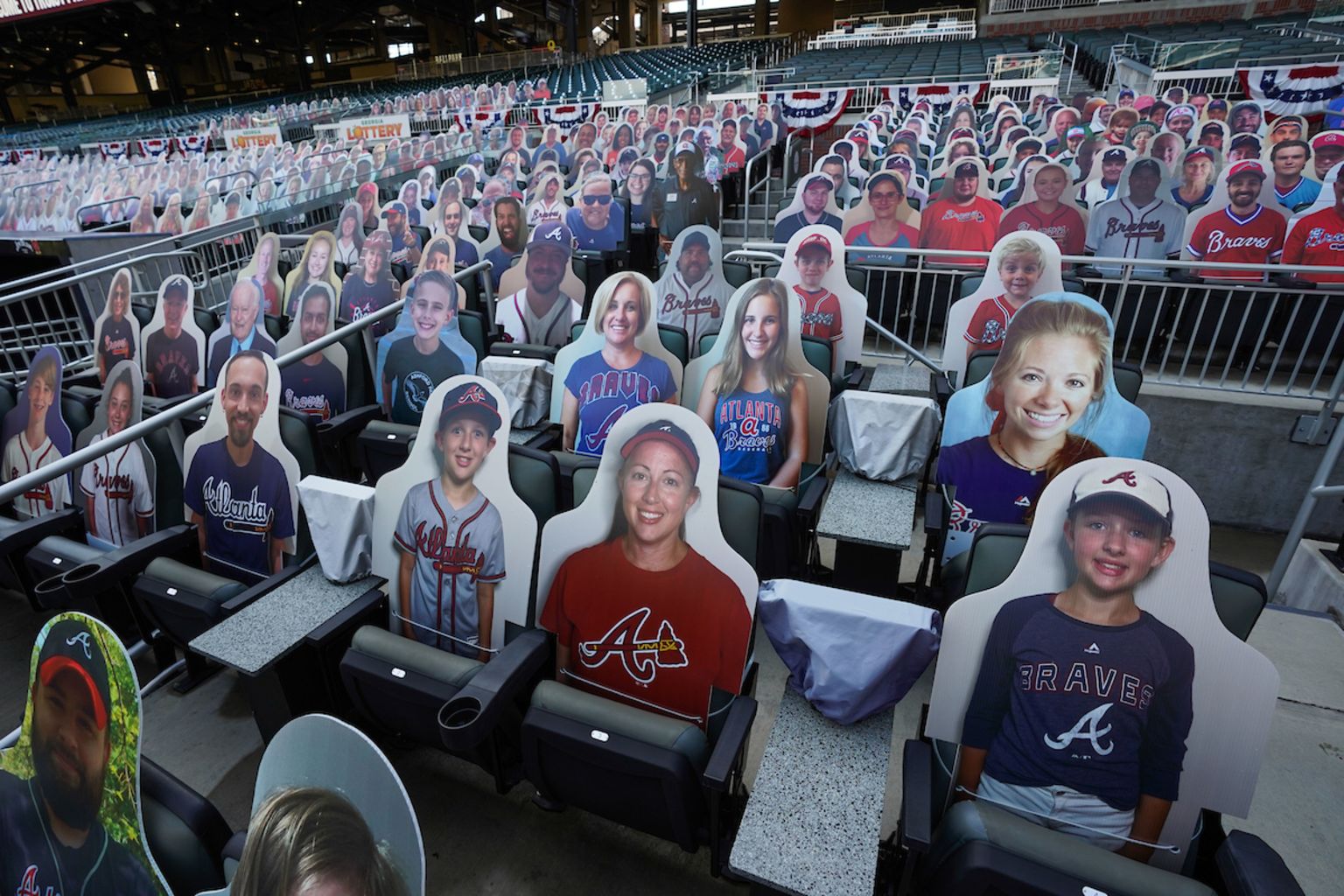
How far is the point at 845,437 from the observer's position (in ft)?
9.36

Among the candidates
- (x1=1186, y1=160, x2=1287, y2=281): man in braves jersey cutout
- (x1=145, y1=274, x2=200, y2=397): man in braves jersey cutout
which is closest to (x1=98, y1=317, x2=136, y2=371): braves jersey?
(x1=145, y1=274, x2=200, y2=397): man in braves jersey cutout

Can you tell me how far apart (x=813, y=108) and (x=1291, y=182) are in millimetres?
9123

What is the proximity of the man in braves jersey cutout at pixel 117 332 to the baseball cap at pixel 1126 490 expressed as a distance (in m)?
5.57

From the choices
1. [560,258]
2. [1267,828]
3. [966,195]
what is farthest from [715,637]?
[966,195]

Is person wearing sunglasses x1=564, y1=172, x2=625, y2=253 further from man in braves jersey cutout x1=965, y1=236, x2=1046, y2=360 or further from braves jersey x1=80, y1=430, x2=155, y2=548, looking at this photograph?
braves jersey x1=80, y1=430, x2=155, y2=548

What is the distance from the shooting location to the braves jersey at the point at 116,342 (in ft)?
15.2

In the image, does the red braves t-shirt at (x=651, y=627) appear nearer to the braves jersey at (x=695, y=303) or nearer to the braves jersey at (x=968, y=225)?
the braves jersey at (x=695, y=303)

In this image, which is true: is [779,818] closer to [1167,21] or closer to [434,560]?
[434,560]

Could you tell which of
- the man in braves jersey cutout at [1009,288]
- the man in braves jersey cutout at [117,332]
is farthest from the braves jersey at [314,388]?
the man in braves jersey cutout at [1009,288]

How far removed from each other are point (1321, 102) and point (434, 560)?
13.6 meters

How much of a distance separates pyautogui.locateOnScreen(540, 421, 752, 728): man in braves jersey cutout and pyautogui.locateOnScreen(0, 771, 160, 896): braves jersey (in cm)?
119

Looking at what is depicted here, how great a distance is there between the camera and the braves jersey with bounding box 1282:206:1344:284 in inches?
163

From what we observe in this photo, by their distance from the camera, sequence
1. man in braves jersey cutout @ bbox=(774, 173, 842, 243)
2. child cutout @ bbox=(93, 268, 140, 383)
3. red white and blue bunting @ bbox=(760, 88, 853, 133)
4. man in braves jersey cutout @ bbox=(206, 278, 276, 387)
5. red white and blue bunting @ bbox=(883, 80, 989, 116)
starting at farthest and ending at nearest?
red white and blue bunting @ bbox=(760, 88, 853, 133) → red white and blue bunting @ bbox=(883, 80, 989, 116) → man in braves jersey cutout @ bbox=(774, 173, 842, 243) → child cutout @ bbox=(93, 268, 140, 383) → man in braves jersey cutout @ bbox=(206, 278, 276, 387)

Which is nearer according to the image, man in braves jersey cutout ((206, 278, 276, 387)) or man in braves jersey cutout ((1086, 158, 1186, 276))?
man in braves jersey cutout ((206, 278, 276, 387))
